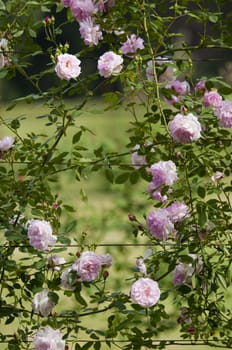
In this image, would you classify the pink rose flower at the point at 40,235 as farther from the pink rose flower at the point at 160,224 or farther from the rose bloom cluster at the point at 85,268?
the pink rose flower at the point at 160,224

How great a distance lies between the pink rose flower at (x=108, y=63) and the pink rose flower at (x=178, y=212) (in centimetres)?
31

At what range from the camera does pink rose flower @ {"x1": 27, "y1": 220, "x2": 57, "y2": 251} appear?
5.89 feet

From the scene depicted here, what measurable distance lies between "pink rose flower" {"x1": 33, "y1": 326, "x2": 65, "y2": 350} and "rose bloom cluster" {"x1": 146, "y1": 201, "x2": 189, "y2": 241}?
29 cm

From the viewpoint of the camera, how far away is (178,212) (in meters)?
1.82

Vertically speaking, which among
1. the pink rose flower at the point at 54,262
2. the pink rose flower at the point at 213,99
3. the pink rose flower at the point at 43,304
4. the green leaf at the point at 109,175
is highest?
the pink rose flower at the point at 213,99

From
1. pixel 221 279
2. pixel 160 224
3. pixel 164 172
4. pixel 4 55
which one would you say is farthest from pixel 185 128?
pixel 4 55

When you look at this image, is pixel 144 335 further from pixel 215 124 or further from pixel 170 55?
pixel 170 55

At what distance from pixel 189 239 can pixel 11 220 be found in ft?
1.30

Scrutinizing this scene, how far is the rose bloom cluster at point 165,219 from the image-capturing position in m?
1.80

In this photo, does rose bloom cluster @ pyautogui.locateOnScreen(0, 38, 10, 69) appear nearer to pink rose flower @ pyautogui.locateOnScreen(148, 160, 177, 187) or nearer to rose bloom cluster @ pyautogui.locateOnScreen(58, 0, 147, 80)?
rose bloom cluster @ pyautogui.locateOnScreen(58, 0, 147, 80)

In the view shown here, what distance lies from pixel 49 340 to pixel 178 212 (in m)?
0.37

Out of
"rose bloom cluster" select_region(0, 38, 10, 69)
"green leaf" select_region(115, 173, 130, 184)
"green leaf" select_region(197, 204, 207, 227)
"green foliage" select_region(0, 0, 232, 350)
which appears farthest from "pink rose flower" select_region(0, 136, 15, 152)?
"green leaf" select_region(197, 204, 207, 227)

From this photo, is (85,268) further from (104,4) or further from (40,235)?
(104,4)

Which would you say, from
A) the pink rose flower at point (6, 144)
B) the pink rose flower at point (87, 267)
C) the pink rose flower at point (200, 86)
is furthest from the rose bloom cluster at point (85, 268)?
the pink rose flower at point (200, 86)
